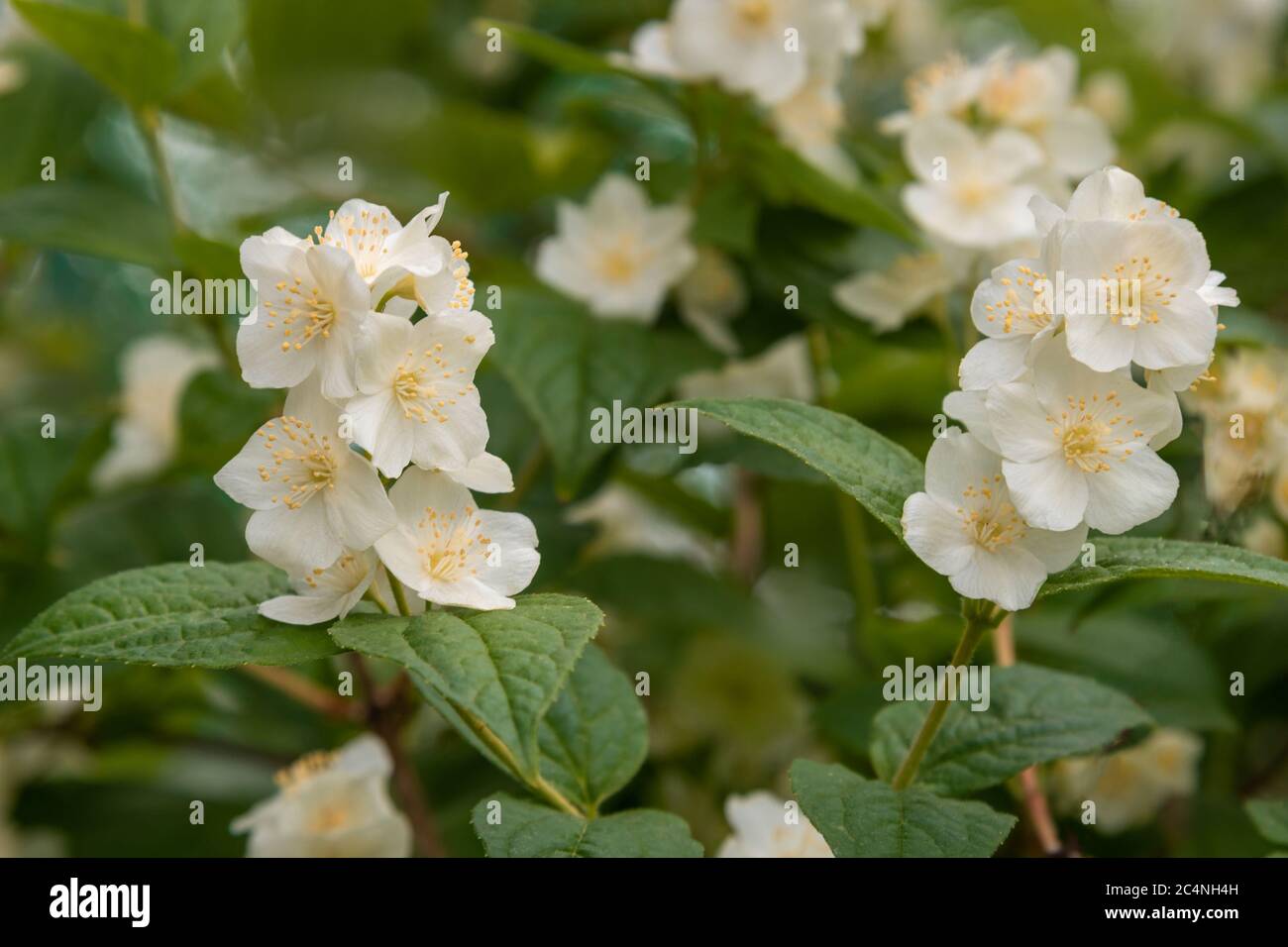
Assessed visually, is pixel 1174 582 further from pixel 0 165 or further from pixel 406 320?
pixel 0 165

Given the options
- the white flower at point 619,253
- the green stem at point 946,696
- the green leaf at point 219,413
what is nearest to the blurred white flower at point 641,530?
the white flower at point 619,253

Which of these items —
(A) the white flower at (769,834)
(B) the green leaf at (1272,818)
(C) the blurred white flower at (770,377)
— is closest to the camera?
(B) the green leaf at (1272,818)

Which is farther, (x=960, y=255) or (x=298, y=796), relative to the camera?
(x=960, y=255)

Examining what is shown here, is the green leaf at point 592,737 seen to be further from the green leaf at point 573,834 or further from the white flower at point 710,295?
the white flower at point 710,295

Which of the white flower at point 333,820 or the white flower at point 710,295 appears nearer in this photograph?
the white flower at point 333,820

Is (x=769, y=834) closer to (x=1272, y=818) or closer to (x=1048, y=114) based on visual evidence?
(x=1272, y=818)

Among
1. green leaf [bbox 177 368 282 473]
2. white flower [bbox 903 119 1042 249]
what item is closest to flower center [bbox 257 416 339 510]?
green leaf [bbox 177 368 282 473]

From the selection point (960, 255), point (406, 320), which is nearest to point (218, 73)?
point (960, 255)

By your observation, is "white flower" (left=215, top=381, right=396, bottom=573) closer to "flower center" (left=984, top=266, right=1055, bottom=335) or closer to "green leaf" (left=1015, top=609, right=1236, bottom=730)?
"flower center" (left=984, top=266, right=1055, bottom=335)
